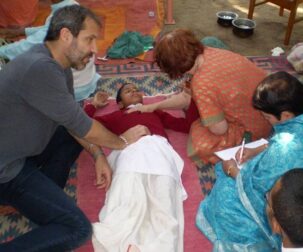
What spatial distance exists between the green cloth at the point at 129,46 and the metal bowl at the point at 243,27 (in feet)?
2.84

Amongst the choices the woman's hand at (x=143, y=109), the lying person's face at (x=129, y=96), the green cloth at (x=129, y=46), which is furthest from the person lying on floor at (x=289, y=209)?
the green cloth at (x=129, y=46)

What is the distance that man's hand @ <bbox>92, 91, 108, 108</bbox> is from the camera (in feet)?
8.38

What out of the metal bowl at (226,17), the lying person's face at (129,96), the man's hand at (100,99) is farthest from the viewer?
the metal bowl at (226,17)

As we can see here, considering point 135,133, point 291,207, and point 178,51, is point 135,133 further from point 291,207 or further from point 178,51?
point 291,207

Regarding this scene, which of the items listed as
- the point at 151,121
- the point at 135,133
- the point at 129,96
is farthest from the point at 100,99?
the point at 135,133


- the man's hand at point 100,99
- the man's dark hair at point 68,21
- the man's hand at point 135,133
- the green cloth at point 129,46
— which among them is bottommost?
the man's hand at point 100,99

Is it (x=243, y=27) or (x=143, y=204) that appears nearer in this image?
(x=143, y=204)

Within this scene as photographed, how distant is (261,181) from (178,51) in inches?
30.9

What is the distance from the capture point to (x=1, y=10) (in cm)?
Result: 356

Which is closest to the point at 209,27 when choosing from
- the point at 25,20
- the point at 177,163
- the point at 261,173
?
the point at 25,20

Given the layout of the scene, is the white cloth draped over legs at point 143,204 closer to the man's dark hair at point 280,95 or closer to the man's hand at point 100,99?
the man's dark hair at point 280,95

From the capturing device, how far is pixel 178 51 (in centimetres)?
194

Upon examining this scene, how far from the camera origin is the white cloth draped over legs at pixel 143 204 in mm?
1618

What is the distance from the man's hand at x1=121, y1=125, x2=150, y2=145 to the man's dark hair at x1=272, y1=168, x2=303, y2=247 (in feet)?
3.12
